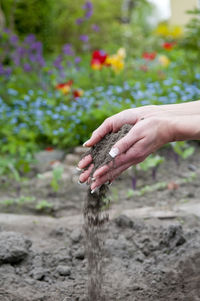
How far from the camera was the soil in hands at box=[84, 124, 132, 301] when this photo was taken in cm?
198

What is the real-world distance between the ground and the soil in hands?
112 millimetres

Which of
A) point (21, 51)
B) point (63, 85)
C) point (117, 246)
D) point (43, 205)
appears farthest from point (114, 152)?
point (21, 51)

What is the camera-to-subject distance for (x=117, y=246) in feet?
8.12

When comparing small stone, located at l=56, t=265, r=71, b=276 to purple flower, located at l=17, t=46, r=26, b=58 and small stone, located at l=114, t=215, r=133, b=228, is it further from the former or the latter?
purple flower, located at l=17, t=46, r=26, b=58

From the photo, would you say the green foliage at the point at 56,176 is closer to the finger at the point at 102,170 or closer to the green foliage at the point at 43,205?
the green foliage at the point at 43,205

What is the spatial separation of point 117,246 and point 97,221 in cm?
48

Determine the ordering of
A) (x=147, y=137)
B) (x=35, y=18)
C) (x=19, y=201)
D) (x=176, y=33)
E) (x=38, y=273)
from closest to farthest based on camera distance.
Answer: (x=147, y=137) → (x=38, y=273) → (x=19, y=201) → (x=35, y=18) → (x=176, y=33)

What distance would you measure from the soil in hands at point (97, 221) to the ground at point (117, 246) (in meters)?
0.11

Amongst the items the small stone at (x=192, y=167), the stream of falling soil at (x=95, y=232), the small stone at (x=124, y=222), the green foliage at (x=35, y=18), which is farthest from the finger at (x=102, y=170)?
the green foliage at (x=35, y=18)

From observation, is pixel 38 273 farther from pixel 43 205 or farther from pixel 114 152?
pixel 43 205

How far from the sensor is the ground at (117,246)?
204 cm

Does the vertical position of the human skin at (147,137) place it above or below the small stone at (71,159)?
above

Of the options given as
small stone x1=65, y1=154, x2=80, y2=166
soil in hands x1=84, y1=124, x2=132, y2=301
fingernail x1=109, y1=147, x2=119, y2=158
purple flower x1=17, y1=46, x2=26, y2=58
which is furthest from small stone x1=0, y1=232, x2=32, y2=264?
purple flower x1=17, y1=46, x2=26, y2=58

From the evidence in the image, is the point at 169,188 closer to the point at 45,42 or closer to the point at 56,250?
the point at 56,250
